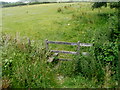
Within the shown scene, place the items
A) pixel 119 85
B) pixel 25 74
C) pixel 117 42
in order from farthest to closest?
pixel 117 42, pixel 25 74, pixel 119 85

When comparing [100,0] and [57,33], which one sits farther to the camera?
[100,0]

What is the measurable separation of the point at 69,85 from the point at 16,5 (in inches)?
817

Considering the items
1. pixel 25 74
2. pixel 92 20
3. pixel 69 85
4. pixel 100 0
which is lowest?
pixel 69 85

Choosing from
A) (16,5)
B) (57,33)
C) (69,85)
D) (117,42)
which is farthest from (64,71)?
(16,5)

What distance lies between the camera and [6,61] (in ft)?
22.0

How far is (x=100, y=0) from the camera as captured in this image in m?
14.3

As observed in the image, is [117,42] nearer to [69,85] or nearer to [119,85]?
[119,85]

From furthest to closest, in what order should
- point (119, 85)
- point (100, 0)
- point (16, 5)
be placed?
1. point (16, 5)
2. point (100, 0)
3. point (119, 85)

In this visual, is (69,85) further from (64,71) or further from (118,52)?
(118,52)

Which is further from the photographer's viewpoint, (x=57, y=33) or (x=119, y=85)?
(x=57, y=33)

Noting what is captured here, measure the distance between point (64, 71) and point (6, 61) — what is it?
8.88 ft

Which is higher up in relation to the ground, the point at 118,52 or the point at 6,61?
the point at 118,52

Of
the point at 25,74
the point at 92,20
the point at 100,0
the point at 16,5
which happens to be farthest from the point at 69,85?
the point at 16,5

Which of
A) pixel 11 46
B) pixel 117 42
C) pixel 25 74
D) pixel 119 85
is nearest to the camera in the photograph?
pixel 119 85
